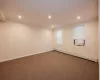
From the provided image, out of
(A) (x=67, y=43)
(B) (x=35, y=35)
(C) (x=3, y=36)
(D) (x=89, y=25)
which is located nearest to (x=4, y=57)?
(C) (x=3, y=36)

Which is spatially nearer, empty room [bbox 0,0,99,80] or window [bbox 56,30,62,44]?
empty room [bbox 0,0,99,80]

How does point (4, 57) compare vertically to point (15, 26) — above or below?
below

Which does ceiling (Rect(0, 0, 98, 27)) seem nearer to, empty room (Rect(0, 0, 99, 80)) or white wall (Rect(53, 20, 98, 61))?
empty room (Rect(0, 0, 99, 80))

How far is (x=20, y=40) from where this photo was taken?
503 cm

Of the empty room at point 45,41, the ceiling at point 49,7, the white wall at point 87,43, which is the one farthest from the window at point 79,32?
the ceiling at point 49,7

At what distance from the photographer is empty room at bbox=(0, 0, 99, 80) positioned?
2.95m

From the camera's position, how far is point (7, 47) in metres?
4.38

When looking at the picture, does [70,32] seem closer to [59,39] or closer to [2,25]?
[59,39]

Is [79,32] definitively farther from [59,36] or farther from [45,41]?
[45,41]

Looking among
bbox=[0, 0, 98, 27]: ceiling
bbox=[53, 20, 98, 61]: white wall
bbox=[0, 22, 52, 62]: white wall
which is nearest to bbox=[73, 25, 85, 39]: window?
bbox=[53, 20, 98, 61]: white wall

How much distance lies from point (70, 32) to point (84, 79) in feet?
12.7

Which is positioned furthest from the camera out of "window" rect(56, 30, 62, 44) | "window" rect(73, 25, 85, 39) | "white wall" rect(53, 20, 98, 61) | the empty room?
"window" rect(56, 30, 62, 44)

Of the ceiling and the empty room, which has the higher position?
the ceiling

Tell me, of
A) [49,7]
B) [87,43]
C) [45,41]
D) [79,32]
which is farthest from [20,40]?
[87,43]
